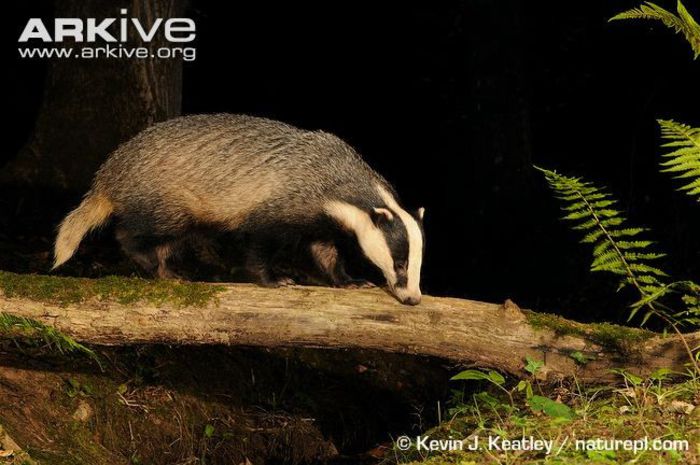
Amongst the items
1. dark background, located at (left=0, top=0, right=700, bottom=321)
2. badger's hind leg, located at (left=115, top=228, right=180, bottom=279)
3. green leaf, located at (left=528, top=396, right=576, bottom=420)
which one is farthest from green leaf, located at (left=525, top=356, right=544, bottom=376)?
dark background, located at (left=0, top=0, right=700, bottom=321)

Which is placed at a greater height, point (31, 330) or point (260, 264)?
point (260, 264)

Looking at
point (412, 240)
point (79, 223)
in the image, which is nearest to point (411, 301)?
point (412, 240)

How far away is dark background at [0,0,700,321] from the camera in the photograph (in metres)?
10.5

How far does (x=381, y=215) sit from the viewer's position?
21.2 feet

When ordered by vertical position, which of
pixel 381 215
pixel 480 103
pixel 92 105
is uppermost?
pixel 480 103

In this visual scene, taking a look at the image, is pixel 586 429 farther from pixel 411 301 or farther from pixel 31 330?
pixel 31 330

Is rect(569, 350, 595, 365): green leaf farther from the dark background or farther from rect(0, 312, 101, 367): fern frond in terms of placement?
the dark background

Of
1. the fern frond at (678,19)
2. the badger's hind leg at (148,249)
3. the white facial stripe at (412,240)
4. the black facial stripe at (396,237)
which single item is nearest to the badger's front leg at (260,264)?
the badger's hind leg at (148,249)

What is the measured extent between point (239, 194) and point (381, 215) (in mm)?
1135

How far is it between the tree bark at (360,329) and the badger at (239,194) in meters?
1.12

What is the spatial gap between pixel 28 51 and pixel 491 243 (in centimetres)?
603

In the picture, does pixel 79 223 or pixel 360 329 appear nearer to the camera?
pixel 360 329

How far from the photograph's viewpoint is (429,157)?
41.8ft

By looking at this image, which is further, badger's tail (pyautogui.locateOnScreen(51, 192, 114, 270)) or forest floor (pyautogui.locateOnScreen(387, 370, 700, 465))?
badger's tail (pyautogui.locateOnScreen(51, 192, 114, 270))
